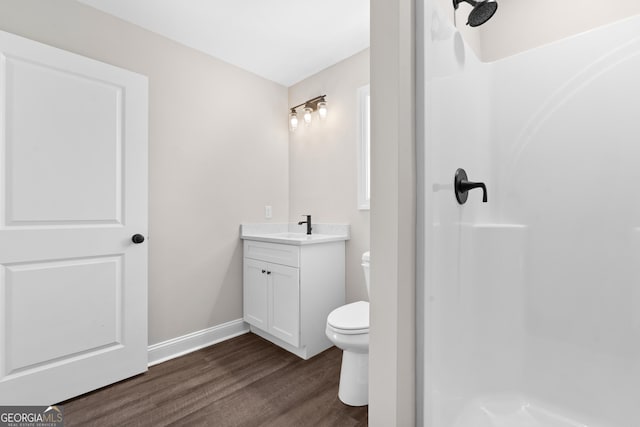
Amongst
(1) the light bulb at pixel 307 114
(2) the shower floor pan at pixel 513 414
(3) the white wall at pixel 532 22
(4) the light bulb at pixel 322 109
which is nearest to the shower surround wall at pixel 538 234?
(2) the shower floor pan at pixel 513 414

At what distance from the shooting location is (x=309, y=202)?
2773 mm

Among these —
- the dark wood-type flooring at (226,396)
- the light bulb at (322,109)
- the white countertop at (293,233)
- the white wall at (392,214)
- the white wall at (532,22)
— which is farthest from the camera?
the light bulb at (322,109)

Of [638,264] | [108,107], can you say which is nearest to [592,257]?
[638,264]

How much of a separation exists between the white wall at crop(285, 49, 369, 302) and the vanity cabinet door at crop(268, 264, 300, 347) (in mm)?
537

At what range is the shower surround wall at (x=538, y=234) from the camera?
42.6 inches

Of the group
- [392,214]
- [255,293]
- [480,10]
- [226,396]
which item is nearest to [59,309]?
[226,396]

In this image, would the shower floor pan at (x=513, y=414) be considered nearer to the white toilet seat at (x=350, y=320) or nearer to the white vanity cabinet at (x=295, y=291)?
the white toilet seat at (x=350, y=320)

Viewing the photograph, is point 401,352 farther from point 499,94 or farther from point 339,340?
point 499,94

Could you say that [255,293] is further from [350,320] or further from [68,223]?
[68,223]

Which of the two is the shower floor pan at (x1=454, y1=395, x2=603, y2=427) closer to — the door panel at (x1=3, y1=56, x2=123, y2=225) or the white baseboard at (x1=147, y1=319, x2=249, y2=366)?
the white baseboard at (x1=147, y1=319, x2=249, y2=366)

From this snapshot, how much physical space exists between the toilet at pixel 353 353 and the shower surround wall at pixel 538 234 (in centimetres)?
52

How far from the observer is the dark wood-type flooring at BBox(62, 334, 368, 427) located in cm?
149

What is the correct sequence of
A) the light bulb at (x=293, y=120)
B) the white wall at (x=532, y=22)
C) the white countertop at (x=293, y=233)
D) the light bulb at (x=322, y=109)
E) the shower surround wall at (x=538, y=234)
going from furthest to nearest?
the light bulb at (x=293, y=120), the light bulb at (x=322, y=109), the white countertop at (x=293, y=233), the white wall at (x=532, y=22), the shower surround wall at (x=538, y=234)

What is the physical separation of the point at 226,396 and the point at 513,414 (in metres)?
1.43
